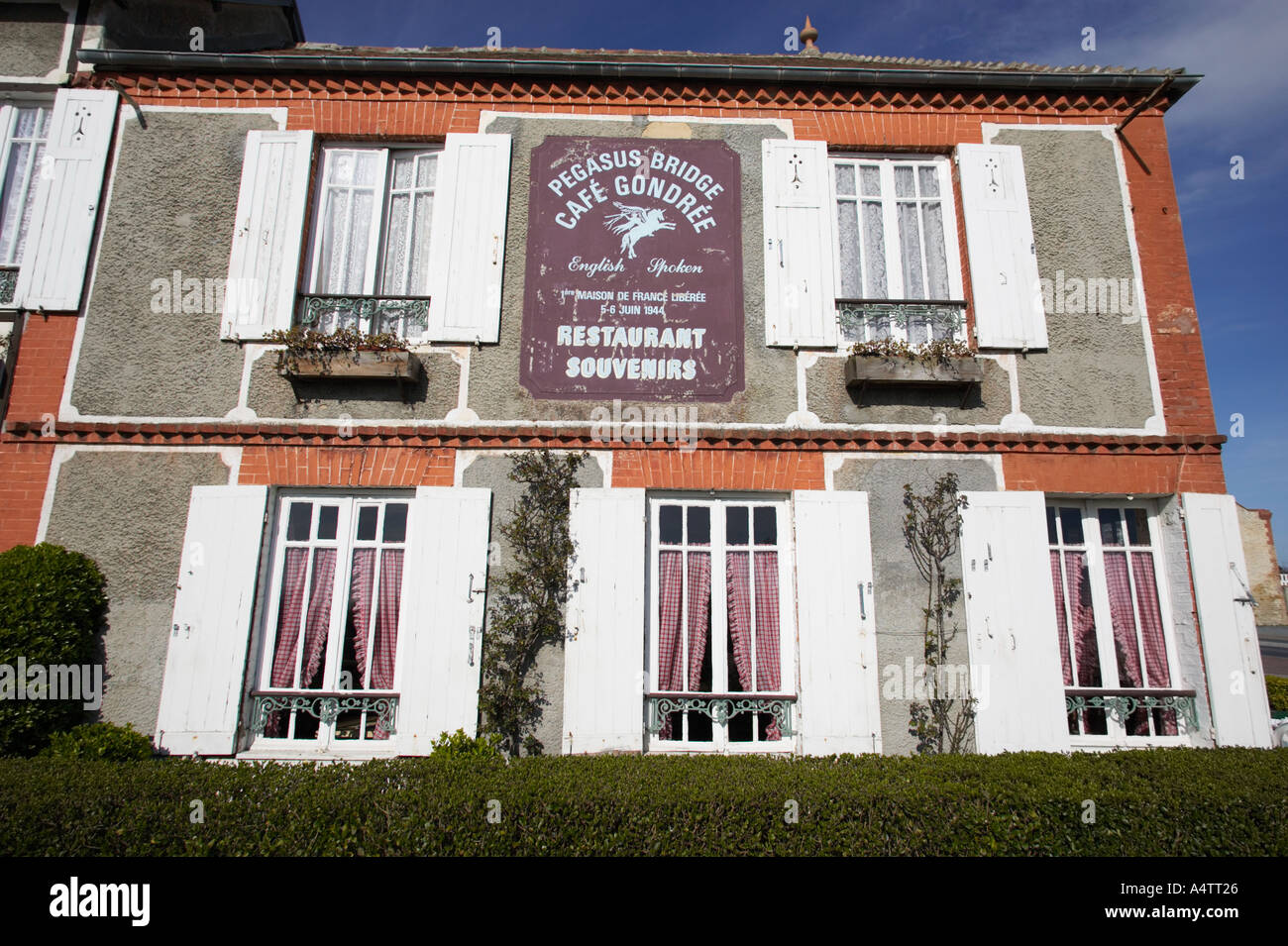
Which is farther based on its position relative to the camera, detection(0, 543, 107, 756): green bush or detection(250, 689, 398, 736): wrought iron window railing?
detection(250, 689, 398, 736): wrought iron window railing

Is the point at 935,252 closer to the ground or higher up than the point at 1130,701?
higher up

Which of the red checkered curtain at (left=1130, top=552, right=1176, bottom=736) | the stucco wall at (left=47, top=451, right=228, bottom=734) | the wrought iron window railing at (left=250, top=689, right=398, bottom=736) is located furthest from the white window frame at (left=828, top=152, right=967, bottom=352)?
the stucco wall at (left=47, top=451, right=228, bottom=734)

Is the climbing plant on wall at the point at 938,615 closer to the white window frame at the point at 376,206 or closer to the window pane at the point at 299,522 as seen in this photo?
the white window frame at the point at 376,206

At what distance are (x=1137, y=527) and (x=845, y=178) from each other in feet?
13.6

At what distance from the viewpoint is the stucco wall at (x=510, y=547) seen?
5711 millimetres

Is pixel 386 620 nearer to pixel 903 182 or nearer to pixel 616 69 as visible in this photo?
pixel 616 69

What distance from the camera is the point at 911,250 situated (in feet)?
22.6

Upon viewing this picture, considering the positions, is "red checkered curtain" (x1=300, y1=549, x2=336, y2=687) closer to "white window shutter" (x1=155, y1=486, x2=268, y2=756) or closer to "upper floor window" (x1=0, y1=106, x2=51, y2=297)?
"white window shutter" (x1=155, y1=486, x2=268, y2=756)

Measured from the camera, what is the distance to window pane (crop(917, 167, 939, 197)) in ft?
22.9

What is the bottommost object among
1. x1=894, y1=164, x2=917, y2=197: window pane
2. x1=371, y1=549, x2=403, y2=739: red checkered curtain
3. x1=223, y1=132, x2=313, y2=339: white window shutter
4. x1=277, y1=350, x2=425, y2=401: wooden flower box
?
x1=371, y1=549, x2=403, y2=739: red checkered curtain

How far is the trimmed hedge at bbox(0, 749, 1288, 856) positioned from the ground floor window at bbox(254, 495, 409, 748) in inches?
48.0

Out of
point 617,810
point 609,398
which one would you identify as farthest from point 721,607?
point 617,810

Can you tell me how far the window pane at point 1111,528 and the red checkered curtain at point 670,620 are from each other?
3.73 metres
